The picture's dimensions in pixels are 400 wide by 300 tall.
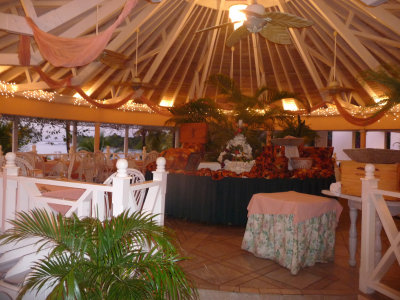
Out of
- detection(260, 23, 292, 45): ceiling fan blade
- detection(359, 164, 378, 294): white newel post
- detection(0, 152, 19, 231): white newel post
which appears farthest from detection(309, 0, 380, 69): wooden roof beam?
detection(0, 152, 19, 231): white newel post

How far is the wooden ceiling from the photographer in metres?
6.36

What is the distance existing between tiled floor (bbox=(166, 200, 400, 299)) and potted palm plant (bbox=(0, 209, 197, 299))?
64 cm

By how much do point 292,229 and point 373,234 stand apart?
709mm

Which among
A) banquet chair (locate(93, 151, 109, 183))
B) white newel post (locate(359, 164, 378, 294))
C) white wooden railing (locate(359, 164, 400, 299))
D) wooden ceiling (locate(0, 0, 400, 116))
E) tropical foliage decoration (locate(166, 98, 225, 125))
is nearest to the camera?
white wooden railing (locate(359, 164, 400, 299))

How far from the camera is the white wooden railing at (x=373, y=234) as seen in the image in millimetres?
2799

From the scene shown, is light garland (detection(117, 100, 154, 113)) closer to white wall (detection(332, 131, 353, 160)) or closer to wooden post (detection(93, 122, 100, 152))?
wooden post (detection(93, 122, 100, 152))

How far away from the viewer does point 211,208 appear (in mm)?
5168

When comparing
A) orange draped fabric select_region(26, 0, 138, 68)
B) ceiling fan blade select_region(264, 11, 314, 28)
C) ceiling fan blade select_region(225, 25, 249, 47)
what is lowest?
orange draped fabric select_region(26, 0, 138, 68)

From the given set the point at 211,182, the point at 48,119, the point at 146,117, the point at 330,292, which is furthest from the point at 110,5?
the point at 146,117

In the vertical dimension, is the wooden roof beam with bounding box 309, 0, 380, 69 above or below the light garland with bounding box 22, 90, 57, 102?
above

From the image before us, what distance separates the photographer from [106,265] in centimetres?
184

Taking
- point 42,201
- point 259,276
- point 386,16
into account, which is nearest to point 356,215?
point 259,276

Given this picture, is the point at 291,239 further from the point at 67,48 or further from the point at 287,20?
the point at 67,48

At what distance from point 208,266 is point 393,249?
169cm
